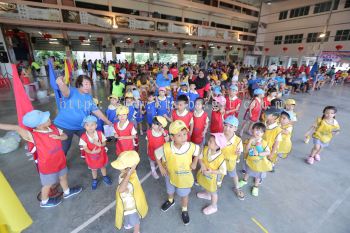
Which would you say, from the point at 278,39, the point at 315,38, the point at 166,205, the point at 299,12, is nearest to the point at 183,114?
the point at 166,205

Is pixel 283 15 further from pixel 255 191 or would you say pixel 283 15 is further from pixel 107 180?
pixel 107 180

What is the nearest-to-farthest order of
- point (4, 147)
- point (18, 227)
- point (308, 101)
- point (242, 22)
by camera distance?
point (18, 227)
point (4, 147)
point (308, 101)
point (242, 22)

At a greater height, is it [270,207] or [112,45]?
[112,45]

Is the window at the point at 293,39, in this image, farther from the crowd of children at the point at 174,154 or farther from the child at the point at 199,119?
the child at the point at 199,119

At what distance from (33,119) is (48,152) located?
19.7 inches

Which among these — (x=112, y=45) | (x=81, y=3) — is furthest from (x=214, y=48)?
(x=81, y=3)

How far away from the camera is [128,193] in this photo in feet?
6.28

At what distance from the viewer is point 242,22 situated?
2700cm

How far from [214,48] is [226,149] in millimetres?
27432

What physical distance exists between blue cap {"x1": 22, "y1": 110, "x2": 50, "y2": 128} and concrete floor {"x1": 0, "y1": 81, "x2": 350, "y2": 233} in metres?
1.37

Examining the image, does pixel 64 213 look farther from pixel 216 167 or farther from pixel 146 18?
pixel 146 18

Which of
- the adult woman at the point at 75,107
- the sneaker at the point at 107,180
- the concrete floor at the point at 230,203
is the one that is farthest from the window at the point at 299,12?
the sneaker at the point at 107,180

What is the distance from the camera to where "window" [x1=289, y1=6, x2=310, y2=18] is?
2261 centimetres

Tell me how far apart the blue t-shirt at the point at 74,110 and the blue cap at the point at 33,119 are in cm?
67
